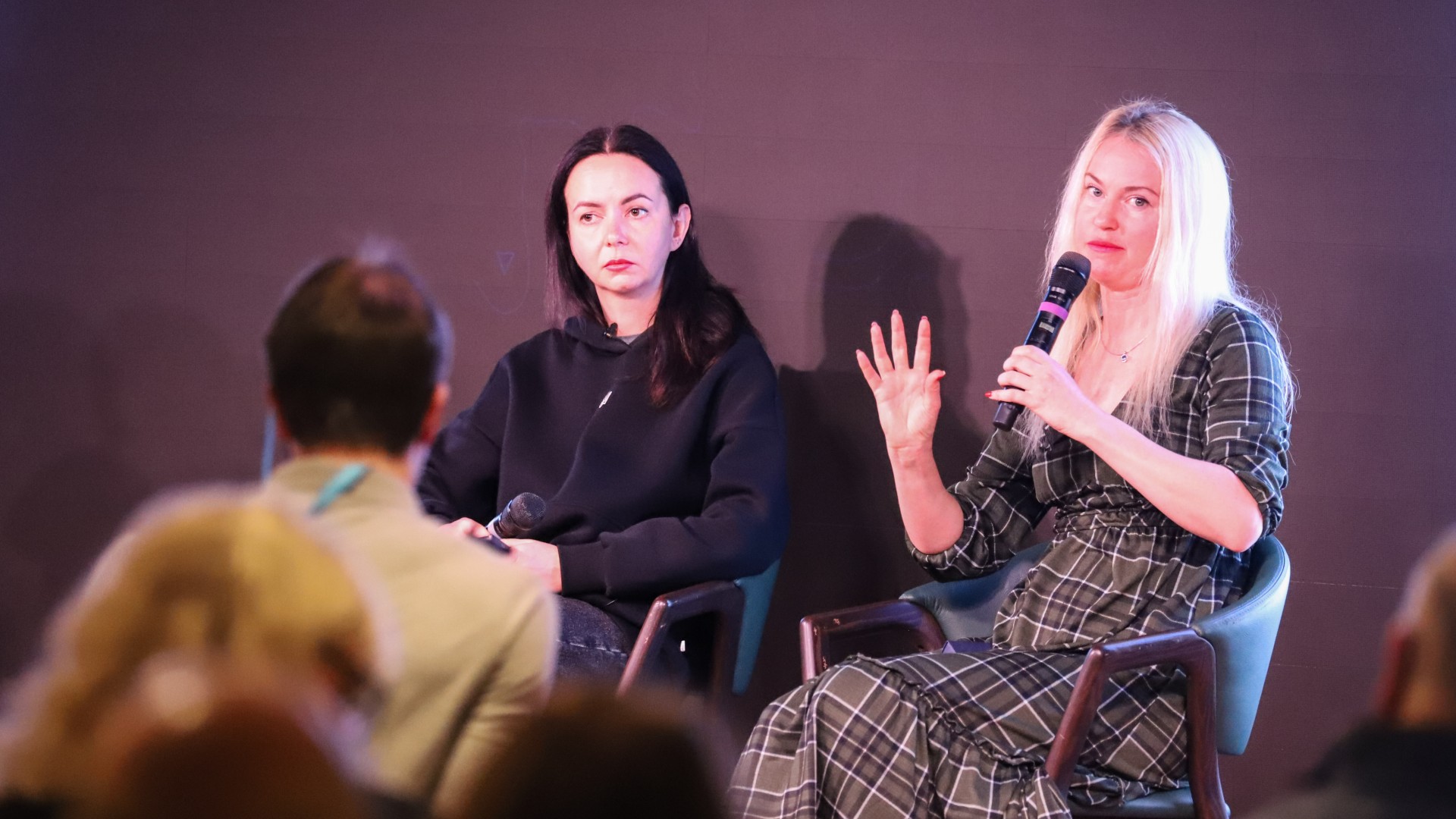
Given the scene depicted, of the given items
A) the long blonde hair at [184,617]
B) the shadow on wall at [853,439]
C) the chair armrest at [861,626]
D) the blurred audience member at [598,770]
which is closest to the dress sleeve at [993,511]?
the chair armrest at [861,626]

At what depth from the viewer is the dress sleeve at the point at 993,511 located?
107 inches

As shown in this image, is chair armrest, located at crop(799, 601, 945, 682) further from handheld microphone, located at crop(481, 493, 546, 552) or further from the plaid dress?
handheld microphone, located at crop(481, 493, 546, 552)

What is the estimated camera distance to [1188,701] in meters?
2.22

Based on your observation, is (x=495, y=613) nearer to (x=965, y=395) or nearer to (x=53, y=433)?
(x=965, y=395)

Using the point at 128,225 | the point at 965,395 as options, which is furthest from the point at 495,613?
the point at 128,225

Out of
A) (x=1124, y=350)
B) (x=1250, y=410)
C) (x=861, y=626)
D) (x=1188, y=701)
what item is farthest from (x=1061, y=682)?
(x=1124, y=350)

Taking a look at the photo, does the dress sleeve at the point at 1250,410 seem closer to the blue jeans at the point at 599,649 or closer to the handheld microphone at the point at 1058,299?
the handheld microphone at the point at 1058,299

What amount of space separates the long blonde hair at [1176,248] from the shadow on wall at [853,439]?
74cm

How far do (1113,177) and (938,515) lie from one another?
758 mm

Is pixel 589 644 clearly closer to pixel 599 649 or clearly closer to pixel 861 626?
→ pixel 599 649

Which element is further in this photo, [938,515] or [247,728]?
[938,515]

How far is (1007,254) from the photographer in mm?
3248

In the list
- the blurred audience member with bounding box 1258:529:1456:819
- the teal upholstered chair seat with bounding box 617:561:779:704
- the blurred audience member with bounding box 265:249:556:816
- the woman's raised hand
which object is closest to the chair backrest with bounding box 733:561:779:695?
the teal upholstered chair seat with bounding box 617:561:779:704

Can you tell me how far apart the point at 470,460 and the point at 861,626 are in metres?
1.06
